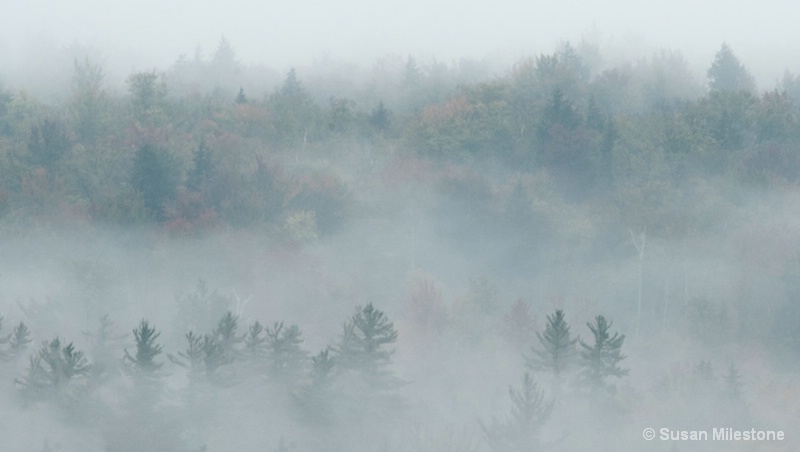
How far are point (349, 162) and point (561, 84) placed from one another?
51.7ft

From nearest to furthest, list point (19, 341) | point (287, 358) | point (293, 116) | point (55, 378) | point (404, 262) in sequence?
point (55, 378) < point (287, 358) < point (19, 341) < point (404, 262) < point (293, 116)

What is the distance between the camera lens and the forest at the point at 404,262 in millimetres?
29859

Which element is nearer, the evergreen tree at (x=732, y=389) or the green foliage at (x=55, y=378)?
the green foliage at (x=55, y=378)

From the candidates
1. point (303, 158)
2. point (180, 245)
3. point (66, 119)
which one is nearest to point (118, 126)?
point (66, 119)

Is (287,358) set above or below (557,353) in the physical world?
below

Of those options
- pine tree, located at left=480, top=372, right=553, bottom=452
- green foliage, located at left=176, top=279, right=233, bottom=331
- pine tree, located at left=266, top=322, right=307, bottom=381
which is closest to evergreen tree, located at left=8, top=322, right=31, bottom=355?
green foliage, located at left=176, top=279, right=233, bottom=331

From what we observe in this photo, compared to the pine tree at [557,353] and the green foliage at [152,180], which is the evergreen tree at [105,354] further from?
the green foliage at [152,180]

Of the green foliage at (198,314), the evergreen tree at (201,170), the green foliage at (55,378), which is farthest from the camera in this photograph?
the evergreen tree at (201,170)

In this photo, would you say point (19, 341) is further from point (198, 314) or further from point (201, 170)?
point (201, 170)

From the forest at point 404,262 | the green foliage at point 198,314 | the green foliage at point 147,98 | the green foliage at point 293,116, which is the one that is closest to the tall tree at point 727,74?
the forest at point 404,262

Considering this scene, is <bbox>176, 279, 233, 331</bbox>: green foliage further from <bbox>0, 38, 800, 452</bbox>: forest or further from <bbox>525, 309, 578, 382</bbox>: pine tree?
<bbox>525, 309, 578, 382</bbox>: pine tree

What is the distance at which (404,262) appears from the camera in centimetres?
4956

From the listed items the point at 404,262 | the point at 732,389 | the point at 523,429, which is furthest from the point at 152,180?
the point at 523,429

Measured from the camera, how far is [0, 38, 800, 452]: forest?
29.9 m
